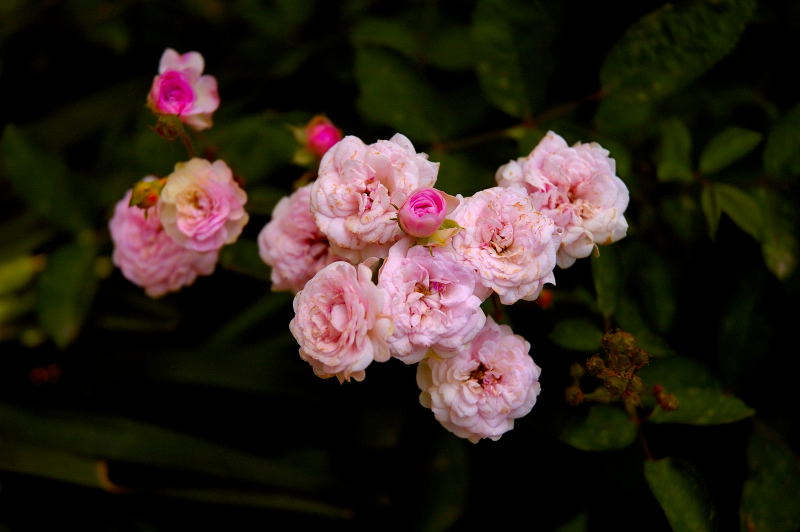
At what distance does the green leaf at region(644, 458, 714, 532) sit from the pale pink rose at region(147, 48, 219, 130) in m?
0.80

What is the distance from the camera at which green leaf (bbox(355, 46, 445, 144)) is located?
3.62 ft

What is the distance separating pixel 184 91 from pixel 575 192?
544 mm

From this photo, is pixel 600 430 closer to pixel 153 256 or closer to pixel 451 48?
pixel 153 256

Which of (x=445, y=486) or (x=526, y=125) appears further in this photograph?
(x=445, y=486)

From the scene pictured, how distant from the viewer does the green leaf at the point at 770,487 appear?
952mm

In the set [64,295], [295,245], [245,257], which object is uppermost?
[295,245]

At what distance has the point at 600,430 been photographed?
0.89 m

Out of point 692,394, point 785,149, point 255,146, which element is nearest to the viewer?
point 692,394

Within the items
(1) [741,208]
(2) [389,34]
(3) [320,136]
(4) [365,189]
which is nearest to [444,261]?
(4) [365,189]

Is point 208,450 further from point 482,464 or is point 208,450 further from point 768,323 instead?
point 768,323

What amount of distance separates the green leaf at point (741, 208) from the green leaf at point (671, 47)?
0.59 feet

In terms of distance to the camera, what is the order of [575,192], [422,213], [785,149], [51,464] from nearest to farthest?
[422,213]
[575,192]
[785,149]
[51,464]

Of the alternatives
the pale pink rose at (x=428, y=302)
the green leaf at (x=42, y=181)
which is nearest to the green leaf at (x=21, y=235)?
the green leaf at (x=42, y=181)

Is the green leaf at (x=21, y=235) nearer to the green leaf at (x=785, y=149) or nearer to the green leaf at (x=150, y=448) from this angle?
the green leaf at (x=150, y=448)
